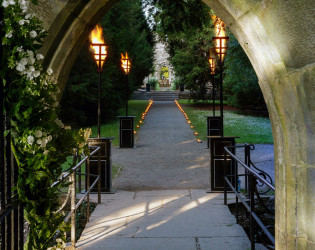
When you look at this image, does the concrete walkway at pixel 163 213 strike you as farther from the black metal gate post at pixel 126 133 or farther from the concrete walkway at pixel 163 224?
the black metal gate post at pixel 126 133

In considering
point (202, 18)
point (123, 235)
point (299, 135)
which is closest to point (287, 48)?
point (299, 135)

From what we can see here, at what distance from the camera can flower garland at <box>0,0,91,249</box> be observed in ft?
9.44

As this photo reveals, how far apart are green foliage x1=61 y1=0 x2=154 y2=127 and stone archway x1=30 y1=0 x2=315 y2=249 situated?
1447 cm

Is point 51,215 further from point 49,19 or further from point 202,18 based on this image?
point 202,18

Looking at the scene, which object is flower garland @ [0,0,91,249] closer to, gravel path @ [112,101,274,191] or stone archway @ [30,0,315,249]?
stone archway @ [30,0,315,249]

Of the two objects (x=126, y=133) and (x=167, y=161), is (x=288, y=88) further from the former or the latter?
(x=126, y=133)

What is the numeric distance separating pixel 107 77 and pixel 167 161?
11380mm

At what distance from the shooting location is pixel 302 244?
3.29m

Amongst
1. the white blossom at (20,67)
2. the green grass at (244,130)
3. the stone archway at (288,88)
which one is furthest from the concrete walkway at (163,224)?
the green grass at (244,130)

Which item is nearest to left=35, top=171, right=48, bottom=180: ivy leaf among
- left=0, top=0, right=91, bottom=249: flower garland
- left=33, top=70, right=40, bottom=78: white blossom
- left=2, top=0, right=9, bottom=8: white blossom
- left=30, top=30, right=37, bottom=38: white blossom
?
left=0, top=0, right=91, bottom=249: flower garland

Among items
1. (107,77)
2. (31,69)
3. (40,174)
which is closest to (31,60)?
(31,69)

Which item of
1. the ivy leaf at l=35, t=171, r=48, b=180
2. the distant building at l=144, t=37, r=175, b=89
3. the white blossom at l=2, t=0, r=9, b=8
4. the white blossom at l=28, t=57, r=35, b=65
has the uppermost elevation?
the distant building at l=144, t=37, r=175, b=89

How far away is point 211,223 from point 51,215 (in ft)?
12.4

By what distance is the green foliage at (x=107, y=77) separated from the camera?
22733 mm
